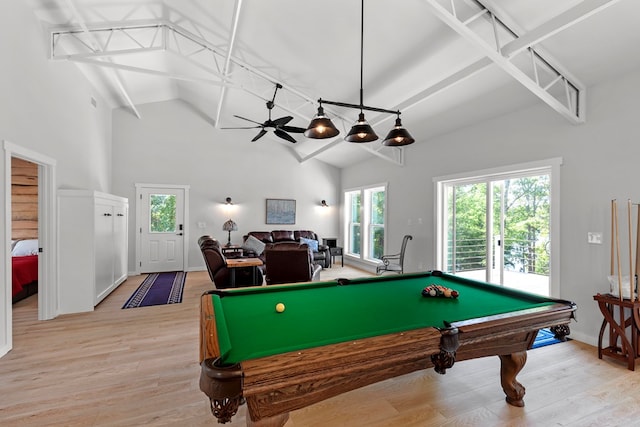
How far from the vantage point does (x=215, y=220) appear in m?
7.72

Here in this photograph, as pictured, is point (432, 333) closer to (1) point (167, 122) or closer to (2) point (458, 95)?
(2) point (458, 95)

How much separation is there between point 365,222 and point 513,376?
5749mm

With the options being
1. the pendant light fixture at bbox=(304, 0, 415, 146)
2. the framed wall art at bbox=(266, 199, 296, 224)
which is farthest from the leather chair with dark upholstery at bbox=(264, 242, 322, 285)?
the framed wall art at bbox=(266, 199, 296, 224)

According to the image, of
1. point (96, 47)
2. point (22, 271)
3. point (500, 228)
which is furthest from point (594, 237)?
point (22, 271)

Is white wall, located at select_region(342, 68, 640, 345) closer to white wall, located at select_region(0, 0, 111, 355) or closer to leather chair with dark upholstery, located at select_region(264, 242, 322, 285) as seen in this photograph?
leather chair with dark upholstery, located at select_region(264, 242, 322, 285)

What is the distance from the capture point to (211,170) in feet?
25.3

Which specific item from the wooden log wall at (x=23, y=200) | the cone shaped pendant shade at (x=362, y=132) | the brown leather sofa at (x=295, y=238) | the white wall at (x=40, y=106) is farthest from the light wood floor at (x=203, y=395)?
the brown leather sofa at (x=295, y=238)

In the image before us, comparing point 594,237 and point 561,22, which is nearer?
point 561,22

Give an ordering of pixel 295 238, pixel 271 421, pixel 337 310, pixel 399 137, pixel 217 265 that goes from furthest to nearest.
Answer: pixel 295 238, pixel 217 265, pixel 399 137, pixel 337 310, pixel 271 421

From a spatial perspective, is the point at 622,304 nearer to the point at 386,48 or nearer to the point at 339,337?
the point at 339,337

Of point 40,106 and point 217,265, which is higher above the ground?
point 40,106

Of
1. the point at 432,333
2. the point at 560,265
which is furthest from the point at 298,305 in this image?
the point at 560,265

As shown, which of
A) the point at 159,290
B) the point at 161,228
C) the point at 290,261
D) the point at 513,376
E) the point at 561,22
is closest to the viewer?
the point at 513,376

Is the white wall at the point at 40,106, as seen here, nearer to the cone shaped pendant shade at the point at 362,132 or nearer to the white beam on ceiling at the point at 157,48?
the white beam on ceiling at the point at 157,48
